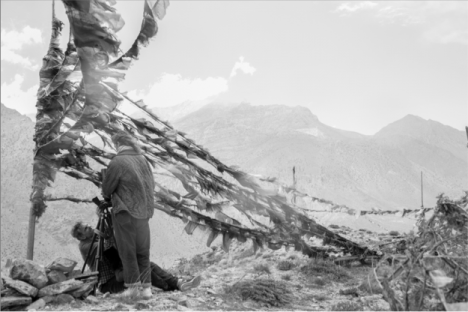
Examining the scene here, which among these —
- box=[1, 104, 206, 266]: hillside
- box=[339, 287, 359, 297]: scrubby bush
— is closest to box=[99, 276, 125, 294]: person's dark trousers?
box=[339, 287, 359, 297]: scrubby bush

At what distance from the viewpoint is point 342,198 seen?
72062mm

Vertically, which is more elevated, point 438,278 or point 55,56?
point 55,56

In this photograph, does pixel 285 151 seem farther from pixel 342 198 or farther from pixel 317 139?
pixel 342 198

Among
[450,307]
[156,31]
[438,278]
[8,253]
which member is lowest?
[8,253]

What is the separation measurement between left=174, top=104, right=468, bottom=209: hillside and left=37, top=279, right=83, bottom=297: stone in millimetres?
62694

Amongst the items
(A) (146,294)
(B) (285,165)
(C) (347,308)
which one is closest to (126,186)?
(A) (146,294)

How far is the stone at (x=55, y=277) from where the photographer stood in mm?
5711

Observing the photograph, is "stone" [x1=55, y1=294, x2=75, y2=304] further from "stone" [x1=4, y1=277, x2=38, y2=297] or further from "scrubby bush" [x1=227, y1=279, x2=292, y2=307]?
"scrubby bush" [x1=227, y1=279, x2=292, y2=307]

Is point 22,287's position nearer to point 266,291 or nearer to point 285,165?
point 266,291

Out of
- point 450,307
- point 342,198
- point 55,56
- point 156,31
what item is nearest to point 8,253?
point 55,56

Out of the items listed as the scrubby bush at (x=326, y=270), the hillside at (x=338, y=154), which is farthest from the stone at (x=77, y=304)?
the hillside at (x=338, y=154)

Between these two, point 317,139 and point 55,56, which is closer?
point 55,56

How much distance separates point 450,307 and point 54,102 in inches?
217

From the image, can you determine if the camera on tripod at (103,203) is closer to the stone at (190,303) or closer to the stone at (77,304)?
the stone at (77,304)
